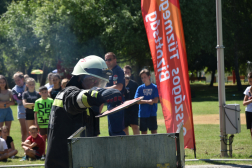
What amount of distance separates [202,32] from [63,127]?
23.4m

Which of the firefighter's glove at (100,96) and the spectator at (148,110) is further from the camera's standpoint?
the spectator at (148,110)

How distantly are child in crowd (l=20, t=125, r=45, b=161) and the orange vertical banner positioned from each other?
3.03 meters

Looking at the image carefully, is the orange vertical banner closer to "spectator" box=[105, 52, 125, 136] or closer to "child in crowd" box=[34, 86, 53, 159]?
"spectator" box=[105, 52, 125, 136]

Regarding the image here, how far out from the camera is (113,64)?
6688mm

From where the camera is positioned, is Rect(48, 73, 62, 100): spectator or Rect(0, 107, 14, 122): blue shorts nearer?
Rect(48, 73, 62, 100): spectator

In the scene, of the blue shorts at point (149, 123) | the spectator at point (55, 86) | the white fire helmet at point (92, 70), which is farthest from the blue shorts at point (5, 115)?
the white fire helmet at point (92, 70)

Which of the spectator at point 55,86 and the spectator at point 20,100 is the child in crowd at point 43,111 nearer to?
the spectator at point 55,86

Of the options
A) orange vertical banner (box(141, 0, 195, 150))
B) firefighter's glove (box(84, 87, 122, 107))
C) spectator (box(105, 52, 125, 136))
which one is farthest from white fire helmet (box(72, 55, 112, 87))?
orange vertical banner (box(141, 0, 195, 150))

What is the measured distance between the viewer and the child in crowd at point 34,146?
7.28 meters

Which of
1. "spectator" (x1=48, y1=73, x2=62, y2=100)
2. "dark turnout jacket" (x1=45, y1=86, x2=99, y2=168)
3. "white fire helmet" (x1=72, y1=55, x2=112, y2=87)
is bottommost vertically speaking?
"dark turnout jacket" (x1=45, y1=86, x2=99, y2=168)

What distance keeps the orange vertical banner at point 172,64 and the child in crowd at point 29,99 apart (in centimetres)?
340

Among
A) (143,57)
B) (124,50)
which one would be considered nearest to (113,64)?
(124,50)

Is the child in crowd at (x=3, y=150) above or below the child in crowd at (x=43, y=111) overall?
below

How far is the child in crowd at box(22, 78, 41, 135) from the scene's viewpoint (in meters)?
8.09
